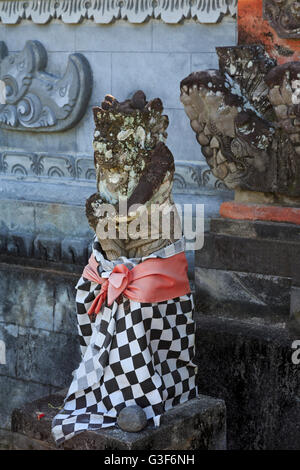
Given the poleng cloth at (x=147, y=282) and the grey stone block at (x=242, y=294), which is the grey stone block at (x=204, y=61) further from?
the poleng cloth at (x=147, y=282)

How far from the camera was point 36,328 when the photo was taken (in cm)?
748

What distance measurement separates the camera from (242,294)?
6238 millimetres

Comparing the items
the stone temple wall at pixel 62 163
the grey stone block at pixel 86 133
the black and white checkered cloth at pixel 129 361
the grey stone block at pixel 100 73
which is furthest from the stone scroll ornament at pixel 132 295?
the grey stone block at pixel 86 133

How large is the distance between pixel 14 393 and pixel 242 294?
2416mm

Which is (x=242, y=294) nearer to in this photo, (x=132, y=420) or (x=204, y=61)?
(x=132, y=420)

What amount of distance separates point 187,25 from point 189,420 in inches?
117

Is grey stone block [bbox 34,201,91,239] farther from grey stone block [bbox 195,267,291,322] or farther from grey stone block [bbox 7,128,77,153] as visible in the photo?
grey stone block [bbox 195,267,291,322]

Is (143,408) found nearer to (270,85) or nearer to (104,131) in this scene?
(104,131)

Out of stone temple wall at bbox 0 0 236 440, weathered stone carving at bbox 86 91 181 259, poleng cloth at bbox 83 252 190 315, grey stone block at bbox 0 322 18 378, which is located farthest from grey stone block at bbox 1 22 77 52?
poleng cloth at bbox 83 252 190 315

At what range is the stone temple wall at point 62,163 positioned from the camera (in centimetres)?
693

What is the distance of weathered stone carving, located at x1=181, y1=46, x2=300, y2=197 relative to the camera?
602cm

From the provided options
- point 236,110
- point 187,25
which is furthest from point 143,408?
point 187,25

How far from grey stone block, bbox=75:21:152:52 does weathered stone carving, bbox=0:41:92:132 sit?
5.3 inches

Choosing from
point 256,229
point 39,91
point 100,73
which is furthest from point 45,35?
point 256,229
